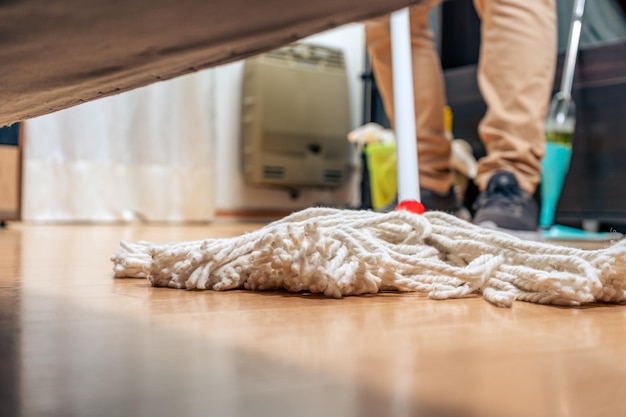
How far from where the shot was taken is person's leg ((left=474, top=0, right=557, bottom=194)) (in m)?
1.37

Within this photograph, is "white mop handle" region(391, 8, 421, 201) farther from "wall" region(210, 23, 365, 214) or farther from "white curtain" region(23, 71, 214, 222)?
"wall" region(210, 23, 365, 214)

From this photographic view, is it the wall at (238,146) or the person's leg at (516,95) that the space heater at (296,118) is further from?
the person's leg at (516,95)

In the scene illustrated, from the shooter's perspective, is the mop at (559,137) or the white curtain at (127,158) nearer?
the mop at (559,137)

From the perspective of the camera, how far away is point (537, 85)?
139 centimetres

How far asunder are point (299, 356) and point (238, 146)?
9.17ft

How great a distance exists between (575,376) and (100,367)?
234 mm

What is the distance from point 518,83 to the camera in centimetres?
138

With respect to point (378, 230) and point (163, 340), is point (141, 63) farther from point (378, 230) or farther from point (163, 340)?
point (378, 230)

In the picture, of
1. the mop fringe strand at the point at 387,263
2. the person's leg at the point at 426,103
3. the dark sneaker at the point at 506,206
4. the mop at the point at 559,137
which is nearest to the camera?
the mop fringe strand at the point at 387,263

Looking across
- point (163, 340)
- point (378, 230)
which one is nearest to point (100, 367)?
point (163, 340)

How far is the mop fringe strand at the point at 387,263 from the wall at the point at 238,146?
2.31 meters

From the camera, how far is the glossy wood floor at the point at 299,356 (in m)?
0.30

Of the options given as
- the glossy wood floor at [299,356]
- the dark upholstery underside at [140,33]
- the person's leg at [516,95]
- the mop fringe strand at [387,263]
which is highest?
the person's leg at [516,95]

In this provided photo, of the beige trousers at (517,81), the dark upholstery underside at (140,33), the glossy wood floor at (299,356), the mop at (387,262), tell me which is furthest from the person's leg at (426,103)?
the dark upholstery underside at (140,33)
